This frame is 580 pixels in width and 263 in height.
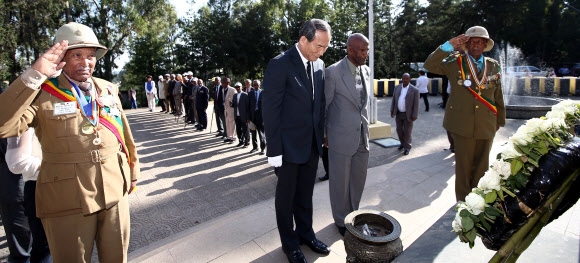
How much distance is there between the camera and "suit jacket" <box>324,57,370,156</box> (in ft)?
10.6

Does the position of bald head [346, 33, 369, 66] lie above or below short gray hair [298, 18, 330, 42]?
below

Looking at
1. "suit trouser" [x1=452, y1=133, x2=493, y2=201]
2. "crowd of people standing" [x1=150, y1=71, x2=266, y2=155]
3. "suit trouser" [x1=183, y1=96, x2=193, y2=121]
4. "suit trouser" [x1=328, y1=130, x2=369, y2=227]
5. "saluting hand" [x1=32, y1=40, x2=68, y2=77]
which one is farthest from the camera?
"suit trouser" [x1=183, y1=96, x2=193, y2=121]

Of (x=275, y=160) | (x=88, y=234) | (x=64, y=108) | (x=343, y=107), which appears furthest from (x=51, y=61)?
(x=343, y=107)

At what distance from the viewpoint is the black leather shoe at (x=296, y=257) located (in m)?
2.80

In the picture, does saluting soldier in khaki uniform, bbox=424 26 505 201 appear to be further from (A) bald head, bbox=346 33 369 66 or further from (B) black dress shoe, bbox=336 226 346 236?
(B) black dress shoe, bbox=336 226 346 236

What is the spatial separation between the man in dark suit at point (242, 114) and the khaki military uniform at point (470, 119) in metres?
4.95

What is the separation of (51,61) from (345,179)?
2566 mm

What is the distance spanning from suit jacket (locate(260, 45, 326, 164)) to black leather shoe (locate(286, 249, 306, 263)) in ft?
2.61

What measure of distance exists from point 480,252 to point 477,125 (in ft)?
6.17

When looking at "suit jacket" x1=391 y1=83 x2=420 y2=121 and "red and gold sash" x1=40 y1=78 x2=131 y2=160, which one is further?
"suit jacket" x1=391 y1=83 x2=420 y2=121

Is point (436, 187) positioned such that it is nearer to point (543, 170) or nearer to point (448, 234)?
point (448, 234)

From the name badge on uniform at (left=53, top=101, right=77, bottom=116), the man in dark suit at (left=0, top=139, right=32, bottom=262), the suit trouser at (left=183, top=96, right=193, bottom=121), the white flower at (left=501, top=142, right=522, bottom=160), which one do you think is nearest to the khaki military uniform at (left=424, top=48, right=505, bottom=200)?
the white flower at (left=501, top=142, right=522, bottom=160)

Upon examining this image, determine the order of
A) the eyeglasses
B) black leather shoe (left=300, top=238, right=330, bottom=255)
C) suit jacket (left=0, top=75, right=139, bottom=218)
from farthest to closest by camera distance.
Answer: the eyeglasses → black leather shoe (left=300, top=238, right=330, bottom=255) → suit jacket (left=0, top=75, right=139, bottom=218)

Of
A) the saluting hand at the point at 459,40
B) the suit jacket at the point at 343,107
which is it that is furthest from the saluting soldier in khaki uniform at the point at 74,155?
the saluting hand at the point at 459,40
